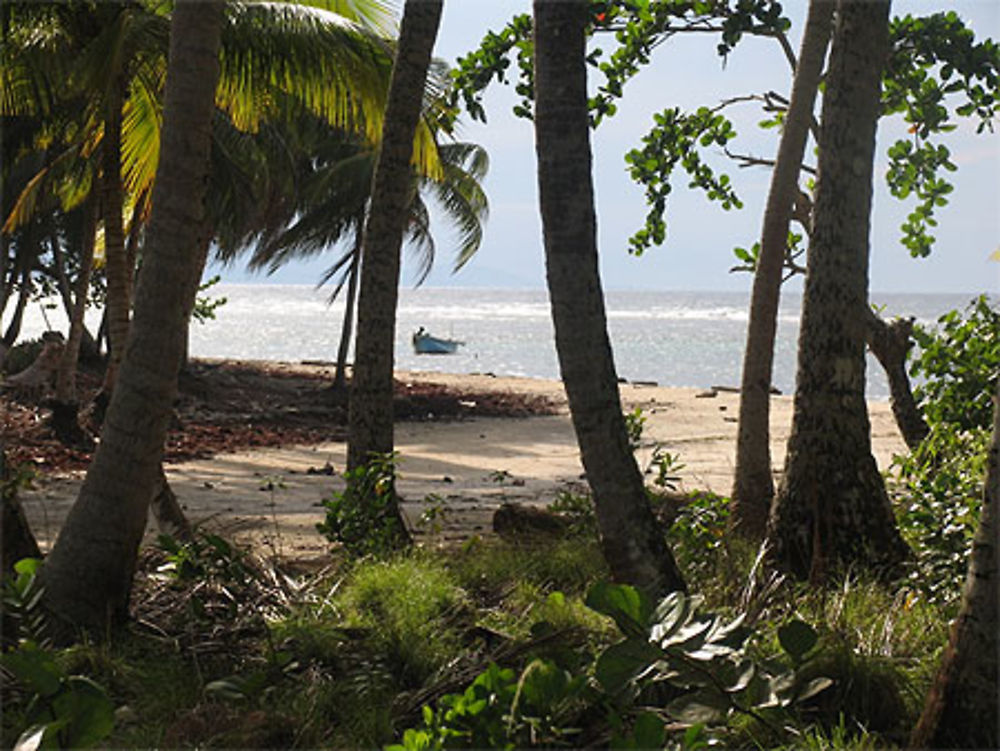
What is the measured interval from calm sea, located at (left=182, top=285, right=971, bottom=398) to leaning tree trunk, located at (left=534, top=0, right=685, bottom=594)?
2143 cm

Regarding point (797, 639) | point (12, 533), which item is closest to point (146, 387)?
point (12, 533)

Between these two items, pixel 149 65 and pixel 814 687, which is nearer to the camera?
pixel 814 687

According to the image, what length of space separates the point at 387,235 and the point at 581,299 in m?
3.22

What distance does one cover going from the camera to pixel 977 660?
3.71 meters

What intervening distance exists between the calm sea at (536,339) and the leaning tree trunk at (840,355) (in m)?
20.5

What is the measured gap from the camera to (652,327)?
386 ft

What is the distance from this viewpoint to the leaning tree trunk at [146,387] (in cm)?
551

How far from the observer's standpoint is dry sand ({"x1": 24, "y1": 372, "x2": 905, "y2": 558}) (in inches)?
400

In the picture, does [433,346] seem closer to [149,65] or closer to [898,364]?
[149,65]

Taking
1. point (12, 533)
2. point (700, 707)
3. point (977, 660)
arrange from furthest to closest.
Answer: point (12, 533) < point (977, 660) < point (700, 707)

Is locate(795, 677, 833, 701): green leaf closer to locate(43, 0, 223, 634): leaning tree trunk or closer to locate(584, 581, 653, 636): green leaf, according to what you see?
locate(584, 581, 653, 636): green leaf

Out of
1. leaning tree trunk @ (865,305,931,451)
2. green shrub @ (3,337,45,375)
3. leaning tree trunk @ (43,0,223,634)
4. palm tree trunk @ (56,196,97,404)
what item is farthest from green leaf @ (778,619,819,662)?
green shrub @ (3,337,45,375)

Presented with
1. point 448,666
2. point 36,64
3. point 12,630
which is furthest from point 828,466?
point 36,64

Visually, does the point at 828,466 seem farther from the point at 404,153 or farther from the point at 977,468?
the point at 404,153
